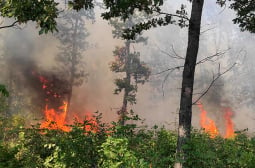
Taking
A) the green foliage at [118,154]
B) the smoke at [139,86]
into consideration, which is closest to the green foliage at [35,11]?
the green foliage at [118,154]

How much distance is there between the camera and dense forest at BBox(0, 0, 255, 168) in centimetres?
659

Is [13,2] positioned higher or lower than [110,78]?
lower

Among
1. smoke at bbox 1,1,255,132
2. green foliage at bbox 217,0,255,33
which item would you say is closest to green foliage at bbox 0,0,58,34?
green foliage at bbox 217,0,255,33

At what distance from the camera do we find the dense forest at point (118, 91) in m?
6.59

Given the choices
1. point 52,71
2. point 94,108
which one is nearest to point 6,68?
point 52,71

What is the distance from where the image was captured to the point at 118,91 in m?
48.6

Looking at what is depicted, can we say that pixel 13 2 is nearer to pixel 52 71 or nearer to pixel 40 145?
pixel 40 145

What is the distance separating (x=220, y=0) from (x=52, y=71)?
31101 millimetres

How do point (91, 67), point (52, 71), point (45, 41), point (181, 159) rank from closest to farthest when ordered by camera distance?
point (181, 159), point (52, 71), point (45, 41), point (91, 67)

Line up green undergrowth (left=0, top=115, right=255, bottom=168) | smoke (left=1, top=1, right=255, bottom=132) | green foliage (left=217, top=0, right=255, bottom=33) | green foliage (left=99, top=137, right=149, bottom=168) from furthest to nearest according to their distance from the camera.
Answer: smoke (left=1, top=1, right=255, bottom=132), green foliage (left=217, top=0, right=255, bottom=33), green undergrowth (left=0, top=115, right=255, bottom=168), green foliage (left=99, top=137, right=149, bottom=168)

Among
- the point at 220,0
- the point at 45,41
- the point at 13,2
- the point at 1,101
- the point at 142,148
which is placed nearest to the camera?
the point at 13,2

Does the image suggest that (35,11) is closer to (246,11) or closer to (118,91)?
(246,11)

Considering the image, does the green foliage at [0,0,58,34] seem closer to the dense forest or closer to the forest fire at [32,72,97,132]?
the dense forest

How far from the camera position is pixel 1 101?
22.0 metres
